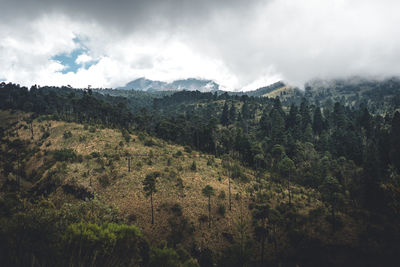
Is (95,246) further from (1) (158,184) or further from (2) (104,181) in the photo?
(2) (104,181)

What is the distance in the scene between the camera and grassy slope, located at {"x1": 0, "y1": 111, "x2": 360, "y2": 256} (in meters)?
40.9

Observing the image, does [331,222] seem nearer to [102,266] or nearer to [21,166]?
[102,266]

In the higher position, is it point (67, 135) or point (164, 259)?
point (67, 135)

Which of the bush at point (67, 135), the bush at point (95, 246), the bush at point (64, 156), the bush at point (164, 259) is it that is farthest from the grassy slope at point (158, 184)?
the bush at point (95, 246)

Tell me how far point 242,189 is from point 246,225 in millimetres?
10728

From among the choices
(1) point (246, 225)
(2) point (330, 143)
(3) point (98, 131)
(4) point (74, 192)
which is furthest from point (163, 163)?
(2) point (330, 143)

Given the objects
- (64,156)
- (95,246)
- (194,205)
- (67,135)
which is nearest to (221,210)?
(194,205)

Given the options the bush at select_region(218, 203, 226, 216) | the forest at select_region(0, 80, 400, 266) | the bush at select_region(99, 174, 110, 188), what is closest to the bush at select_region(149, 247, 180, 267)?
the forest at select_region(0, 80, 400, 266)

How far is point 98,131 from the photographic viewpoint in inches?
2982

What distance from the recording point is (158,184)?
48.8 m

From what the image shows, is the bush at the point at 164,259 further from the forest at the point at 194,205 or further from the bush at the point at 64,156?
the bush at the point at 64,156

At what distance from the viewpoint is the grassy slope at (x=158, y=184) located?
4091 cm

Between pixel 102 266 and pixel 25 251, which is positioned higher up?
pixel 25 251

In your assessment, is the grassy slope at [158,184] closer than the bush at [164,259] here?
No
